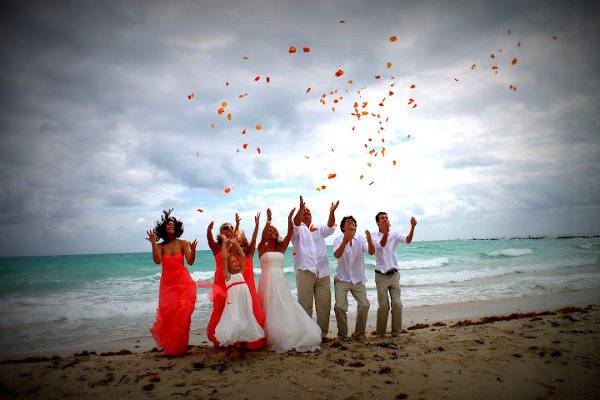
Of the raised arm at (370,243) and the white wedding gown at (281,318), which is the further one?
the raised arm at (370,243)

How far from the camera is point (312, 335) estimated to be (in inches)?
241

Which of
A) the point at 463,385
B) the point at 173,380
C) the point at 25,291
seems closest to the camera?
the point at 463,385

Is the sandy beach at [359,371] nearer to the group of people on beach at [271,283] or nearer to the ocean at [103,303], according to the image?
the group of people on beach at [271,283]

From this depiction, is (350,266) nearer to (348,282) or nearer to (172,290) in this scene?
(348,282)

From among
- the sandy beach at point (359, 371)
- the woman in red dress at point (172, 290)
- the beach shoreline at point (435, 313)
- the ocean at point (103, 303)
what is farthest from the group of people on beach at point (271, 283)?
the ocean at point (103, 303)

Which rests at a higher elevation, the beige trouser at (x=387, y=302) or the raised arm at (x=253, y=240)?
the raised arm at (x=253, y=240)

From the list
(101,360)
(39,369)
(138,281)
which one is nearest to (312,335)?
(101,360)

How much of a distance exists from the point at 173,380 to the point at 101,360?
2405 mm

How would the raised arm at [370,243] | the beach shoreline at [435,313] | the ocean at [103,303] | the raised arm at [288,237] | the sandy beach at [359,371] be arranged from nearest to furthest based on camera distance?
the sandy beach at [359,371], the raised arm at [288,237], the raised arm at [370,243], the beach shoreline at [435,313], the ocean at [103,303]

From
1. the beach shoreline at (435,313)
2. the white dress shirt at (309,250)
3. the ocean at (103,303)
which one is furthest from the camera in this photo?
the ocean at (103,303)

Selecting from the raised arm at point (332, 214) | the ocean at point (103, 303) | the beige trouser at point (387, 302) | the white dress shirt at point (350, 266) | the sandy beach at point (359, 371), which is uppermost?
the raised arm at point (332, 214)

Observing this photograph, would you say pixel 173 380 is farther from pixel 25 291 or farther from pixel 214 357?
pixel 25 291

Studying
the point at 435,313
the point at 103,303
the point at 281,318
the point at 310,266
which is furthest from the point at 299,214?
the point at 103,303

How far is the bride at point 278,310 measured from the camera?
19.9 feet
